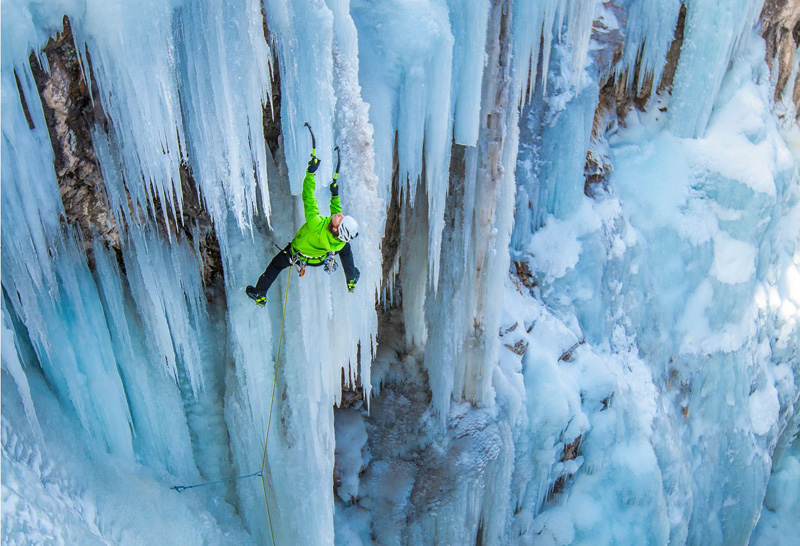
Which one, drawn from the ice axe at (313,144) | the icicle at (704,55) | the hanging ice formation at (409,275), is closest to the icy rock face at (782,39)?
the hanging ice formation at (409,275)

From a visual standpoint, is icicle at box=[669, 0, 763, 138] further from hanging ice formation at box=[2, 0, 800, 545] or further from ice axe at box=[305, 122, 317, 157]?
ice axe at box=[305, 122, 317, 157]

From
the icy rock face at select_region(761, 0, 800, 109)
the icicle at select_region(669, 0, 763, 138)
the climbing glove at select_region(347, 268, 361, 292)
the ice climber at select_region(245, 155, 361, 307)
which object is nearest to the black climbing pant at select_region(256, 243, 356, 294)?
the ice climber at select_region(245, 155, 361, 307)

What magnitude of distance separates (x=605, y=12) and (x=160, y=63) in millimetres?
5763

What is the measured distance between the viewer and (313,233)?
362cm

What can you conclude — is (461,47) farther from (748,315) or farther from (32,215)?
(748,315)

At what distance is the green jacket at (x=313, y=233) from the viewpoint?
3604mm

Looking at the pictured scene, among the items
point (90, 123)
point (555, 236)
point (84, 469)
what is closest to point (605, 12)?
point (555, 236)

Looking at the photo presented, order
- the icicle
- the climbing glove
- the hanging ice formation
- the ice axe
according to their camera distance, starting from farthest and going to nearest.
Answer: the icicle < the climbing glove < the ice axe < the hanging ice formation

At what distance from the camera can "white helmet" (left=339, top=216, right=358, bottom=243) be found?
3525mm

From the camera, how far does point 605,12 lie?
24.6 feet

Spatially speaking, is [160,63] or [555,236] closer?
[160,63]

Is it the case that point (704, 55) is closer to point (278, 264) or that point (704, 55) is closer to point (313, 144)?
point (313, 144)

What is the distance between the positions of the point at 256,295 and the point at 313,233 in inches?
20.0

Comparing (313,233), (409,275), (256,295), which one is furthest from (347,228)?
(409,275)
